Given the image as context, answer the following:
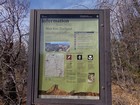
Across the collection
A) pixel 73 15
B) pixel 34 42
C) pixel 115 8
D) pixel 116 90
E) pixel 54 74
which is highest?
pixel 115 8

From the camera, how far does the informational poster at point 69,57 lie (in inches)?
143

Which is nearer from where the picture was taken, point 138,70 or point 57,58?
point 57,58

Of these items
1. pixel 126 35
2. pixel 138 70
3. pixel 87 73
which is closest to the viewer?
pixel 87 73

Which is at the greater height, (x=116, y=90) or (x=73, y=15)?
(x=73, y=15)

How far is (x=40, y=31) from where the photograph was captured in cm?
377

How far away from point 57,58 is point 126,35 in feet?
17.9

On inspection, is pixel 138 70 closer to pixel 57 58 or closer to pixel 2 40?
pixel 2 40

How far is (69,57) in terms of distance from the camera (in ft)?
12.1

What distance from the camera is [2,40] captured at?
7.12 m

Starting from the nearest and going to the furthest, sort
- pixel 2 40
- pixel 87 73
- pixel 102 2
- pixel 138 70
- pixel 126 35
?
pixel 87 73 → pixel 2 40 → pixel 102 2 → pixel 126 35 → pixel 138 70

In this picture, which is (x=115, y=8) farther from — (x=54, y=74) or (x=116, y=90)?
(x=54, y=74)

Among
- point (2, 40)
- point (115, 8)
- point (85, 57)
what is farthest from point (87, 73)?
point (115, 8)

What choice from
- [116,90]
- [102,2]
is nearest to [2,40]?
[102,2]

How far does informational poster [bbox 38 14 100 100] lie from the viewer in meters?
3.63
